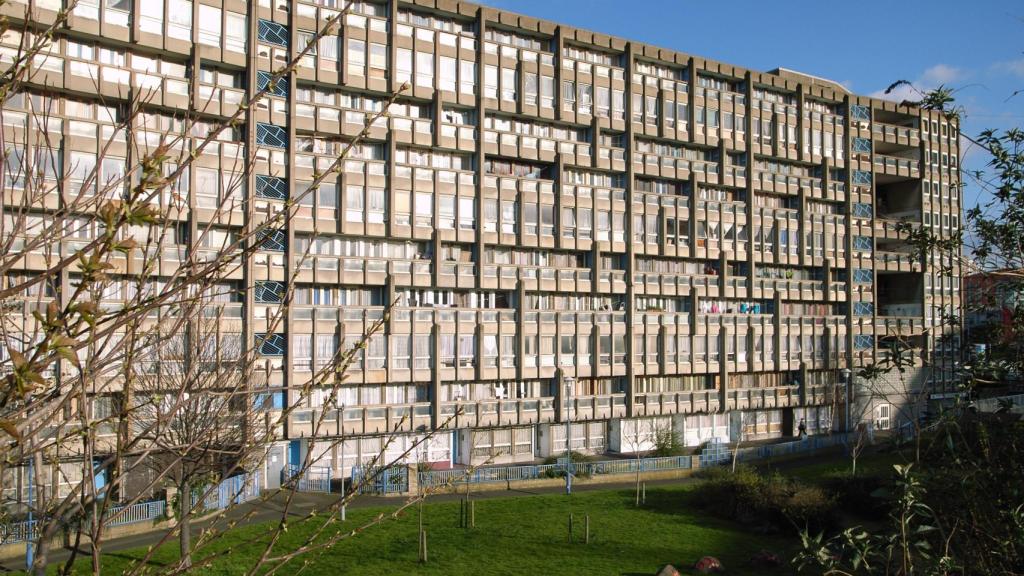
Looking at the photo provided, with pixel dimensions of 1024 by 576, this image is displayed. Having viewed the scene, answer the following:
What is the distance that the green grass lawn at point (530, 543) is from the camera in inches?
925

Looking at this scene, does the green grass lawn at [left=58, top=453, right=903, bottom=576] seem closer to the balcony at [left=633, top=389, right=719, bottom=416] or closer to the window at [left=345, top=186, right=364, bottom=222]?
the balcony at [left=633, top=389, right=719, bottom=416]

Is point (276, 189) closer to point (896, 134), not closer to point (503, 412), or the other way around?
point (503, 412)

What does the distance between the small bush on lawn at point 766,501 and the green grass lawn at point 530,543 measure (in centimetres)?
73

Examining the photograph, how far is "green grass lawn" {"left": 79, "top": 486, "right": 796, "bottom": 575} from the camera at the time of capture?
2348 centimetres

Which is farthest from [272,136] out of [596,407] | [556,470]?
[596,407]

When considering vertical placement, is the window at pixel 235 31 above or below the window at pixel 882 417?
above

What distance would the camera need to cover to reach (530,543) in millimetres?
26422

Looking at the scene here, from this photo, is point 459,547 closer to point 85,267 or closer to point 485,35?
point 85,267

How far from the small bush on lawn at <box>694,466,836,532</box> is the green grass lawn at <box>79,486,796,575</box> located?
729 millimetres

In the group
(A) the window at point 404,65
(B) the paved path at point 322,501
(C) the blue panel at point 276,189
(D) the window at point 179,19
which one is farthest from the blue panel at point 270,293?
(A) the window at point 404,65

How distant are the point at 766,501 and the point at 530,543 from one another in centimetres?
904

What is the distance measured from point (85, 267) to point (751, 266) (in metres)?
49.9

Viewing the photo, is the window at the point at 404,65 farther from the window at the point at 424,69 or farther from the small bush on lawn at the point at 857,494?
the small bush on lawn at the point at 857,494

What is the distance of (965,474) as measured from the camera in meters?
8.77
